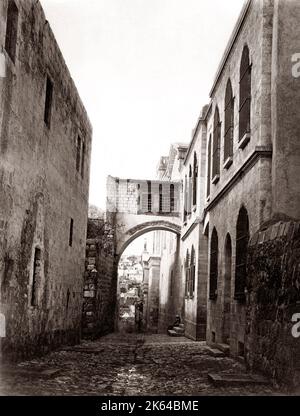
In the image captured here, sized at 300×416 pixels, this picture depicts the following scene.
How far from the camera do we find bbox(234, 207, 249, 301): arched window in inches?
444

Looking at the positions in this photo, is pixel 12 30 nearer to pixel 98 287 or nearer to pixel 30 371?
pixel 30 371

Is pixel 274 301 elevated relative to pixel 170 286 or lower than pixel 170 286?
lower

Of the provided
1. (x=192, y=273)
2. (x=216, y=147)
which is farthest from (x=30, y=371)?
(x=192, y=273)

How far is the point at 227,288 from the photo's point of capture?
12945mm

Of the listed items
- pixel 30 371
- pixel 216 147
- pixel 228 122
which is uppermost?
pixel 228 122

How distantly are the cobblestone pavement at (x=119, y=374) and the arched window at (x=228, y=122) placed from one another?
5.02m

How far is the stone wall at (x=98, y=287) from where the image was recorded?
17141 millimetres

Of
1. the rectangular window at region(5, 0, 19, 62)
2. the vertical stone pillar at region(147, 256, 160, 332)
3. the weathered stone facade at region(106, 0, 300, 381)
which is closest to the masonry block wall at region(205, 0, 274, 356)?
the weathered stone facade at region(106, 0, 300, 381)

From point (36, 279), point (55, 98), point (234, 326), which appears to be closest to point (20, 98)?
point (55, 98)

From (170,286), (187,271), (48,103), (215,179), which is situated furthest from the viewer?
(170,286)

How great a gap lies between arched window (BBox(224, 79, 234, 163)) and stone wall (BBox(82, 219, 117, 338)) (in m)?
5.71

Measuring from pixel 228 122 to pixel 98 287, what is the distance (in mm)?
7396

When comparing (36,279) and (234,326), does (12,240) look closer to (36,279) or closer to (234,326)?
(36,279)

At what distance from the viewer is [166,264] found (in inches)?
1257
